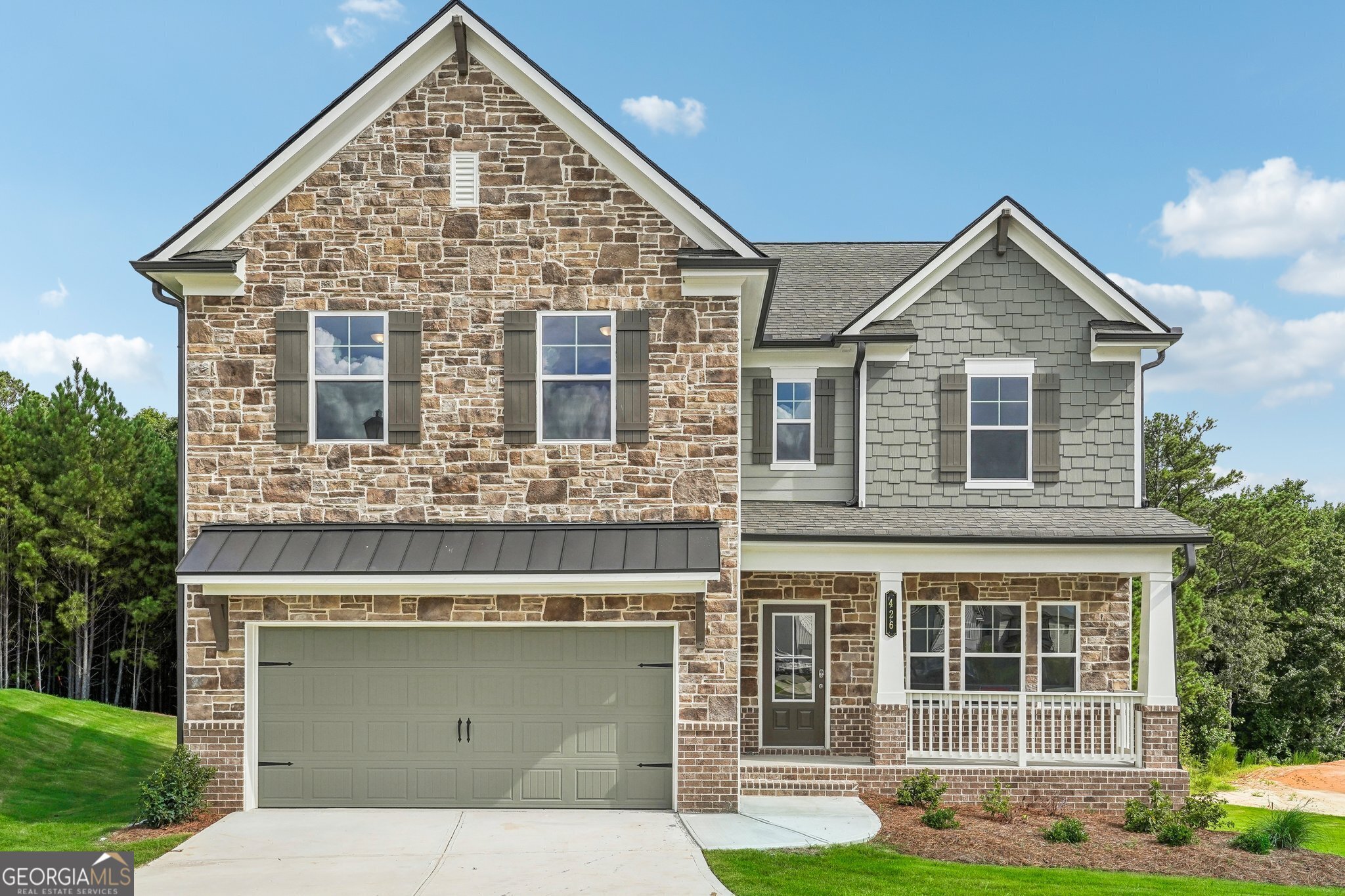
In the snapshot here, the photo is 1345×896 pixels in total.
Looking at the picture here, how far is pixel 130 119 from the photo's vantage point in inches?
716

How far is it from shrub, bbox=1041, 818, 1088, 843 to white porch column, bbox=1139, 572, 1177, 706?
92.1 inches

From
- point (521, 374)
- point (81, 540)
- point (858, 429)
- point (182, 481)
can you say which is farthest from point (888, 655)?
point (81, 540)

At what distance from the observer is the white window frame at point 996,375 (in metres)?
13.2

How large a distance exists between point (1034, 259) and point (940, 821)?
782cm

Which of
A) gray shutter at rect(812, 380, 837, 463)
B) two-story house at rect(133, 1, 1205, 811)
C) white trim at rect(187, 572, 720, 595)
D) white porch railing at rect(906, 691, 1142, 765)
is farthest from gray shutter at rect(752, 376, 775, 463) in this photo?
white porch railing at rect(906, 691, 1142, 765)

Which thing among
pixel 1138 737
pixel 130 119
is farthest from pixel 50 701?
pixel 1138 737

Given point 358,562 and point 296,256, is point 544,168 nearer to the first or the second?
point 296,256

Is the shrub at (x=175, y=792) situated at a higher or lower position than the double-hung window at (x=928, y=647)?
lower

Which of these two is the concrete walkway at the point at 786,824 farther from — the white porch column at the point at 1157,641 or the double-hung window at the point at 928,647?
the white porch column at the point at 1157,641

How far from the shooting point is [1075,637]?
13.3 metres

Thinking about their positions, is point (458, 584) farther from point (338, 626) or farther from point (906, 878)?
point (906, 878)

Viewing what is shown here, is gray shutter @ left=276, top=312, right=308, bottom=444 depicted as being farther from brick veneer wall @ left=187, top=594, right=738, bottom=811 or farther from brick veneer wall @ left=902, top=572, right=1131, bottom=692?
brick veneer wall @ left=902, top=572, right=1131, bottom=692

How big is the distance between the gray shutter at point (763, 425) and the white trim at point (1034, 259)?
1.53 metres

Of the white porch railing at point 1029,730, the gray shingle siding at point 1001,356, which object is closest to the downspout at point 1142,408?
the gray shingle siding at point 1001,356
